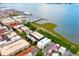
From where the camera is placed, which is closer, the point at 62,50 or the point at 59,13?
the point at 62,50

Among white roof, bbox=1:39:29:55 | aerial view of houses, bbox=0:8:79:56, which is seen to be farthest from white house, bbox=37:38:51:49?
white roof, bbox=1:39:29:55

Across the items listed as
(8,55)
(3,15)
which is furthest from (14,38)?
(3,15)

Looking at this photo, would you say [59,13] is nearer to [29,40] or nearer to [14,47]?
[29,40]

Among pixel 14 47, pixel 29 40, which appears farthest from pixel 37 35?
pixel 14 47

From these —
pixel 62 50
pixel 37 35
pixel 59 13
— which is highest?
pixel 59 13

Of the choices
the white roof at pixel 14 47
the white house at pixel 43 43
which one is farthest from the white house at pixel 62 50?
the white roof at pixel 14 47

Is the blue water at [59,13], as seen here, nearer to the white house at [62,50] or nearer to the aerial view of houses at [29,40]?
the aerial view of houses at [29,40]
